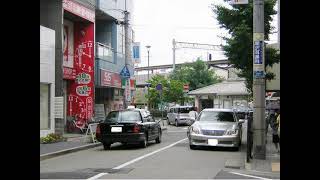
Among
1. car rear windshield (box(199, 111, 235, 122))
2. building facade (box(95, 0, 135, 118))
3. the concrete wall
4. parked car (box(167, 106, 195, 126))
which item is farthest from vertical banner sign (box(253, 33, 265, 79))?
parked car (box(167, 106, 195, 126))

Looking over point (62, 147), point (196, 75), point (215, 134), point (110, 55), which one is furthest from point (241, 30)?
point (196, 75)

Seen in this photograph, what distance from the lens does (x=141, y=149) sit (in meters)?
20.4

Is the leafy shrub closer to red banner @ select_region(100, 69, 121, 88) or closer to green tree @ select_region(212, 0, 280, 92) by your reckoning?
green tree @ select_region(212, 0, 280, 92)

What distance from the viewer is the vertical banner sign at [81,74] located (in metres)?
28.8

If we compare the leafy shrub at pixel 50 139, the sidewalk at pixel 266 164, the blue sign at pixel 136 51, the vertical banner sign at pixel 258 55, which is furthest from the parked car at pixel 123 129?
the blue sign at pixel 136 51

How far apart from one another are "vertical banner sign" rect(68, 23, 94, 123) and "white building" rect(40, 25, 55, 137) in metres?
3.45

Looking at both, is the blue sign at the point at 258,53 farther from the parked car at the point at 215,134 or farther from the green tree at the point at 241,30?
the green tree at the point at 241,30

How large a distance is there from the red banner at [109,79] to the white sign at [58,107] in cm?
647

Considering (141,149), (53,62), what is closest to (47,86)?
(53,62)

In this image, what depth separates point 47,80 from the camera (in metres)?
24.8

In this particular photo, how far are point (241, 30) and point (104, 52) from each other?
13130 millimetres

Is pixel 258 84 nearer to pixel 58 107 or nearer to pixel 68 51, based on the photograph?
pixel 58 107

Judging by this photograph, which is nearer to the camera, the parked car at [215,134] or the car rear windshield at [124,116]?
the parked car at [215,134]
